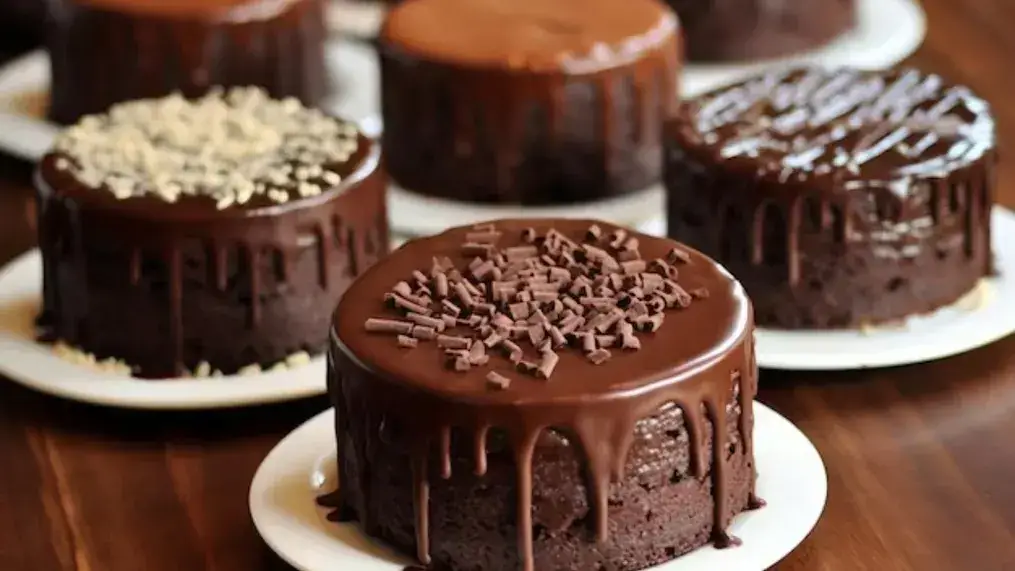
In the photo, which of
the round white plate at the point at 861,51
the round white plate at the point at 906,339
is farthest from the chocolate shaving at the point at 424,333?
the round white plate at the point at 861,51

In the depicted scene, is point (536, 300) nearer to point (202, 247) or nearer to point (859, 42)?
point (202, 247)

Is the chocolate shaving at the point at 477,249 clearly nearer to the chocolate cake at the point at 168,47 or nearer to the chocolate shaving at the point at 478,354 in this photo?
the chocolate shaving at the point at 478,354

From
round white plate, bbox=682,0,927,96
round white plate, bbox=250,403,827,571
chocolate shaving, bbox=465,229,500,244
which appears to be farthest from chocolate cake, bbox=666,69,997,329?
round white plate, bbox=682,0,927,96

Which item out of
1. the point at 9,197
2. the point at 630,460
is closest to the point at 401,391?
the point at 630,460

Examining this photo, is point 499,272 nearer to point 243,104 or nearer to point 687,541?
point 687,541

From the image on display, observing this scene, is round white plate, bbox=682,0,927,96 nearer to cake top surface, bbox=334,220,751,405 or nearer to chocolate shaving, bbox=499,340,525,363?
cake top surface, bbox=334,220,751,405

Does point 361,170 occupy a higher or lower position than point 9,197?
higher
